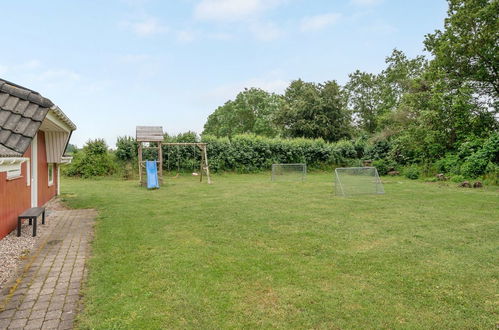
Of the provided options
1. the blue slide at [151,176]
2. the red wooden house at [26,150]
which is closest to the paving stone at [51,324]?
the red wooden house at [26,150]

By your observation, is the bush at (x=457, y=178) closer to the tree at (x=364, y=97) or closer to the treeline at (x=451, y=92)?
the treeline at (x=451, y=92)

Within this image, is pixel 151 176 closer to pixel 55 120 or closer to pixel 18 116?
pixel 55 120

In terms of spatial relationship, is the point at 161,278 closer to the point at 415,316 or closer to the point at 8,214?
the point at 415,316

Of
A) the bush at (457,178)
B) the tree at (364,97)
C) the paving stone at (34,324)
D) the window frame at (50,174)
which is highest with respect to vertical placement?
the tree at (364,97)

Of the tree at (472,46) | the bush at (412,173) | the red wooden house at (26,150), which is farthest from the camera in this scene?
the bush at (412,173)

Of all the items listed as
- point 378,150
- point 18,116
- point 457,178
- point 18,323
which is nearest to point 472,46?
point 457,178

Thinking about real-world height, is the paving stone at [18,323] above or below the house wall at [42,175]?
below

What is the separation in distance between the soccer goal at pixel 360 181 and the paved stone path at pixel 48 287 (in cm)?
867

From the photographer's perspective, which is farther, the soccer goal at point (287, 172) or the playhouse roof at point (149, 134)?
the soccer goal at point (287, 172)

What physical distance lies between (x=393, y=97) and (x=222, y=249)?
31.9 metres

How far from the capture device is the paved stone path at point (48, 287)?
2724 millimetres

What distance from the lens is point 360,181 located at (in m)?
11.7

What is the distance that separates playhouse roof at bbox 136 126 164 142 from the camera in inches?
575

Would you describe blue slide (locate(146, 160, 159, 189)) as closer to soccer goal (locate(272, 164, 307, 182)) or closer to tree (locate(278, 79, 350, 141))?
soccer goal (locate(272, 164, 307, 182))
